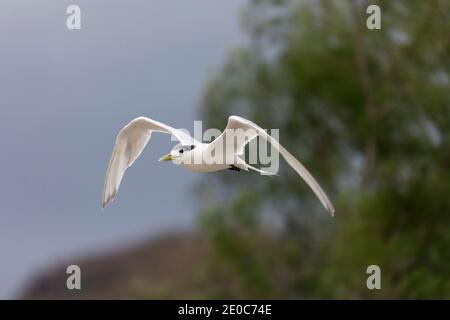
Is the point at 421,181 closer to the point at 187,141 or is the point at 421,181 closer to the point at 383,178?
the point at 383,178

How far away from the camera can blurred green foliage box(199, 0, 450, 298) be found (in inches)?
533

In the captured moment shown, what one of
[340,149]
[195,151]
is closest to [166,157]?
[195,151]

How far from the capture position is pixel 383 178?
13805 mm

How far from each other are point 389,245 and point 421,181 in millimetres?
1100

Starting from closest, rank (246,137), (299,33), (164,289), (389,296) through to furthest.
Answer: (246,137) < (389,296) < (299,33) < (164,289)

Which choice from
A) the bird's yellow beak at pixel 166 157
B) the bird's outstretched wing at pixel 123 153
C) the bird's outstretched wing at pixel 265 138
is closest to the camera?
the bird's outstretched wing at pixel 265 138

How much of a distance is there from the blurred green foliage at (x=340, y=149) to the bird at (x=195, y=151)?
251 inches

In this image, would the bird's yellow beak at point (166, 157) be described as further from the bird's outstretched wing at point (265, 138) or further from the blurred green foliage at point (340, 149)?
the blurred green foliage at point (340, 149)

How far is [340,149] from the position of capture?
48.5 ft

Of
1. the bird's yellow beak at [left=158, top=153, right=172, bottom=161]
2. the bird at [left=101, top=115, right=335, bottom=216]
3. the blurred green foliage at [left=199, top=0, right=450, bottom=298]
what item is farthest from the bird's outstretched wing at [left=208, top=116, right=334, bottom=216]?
the blurred green foliage at [left=199, top=0, right=450, bottom=298]

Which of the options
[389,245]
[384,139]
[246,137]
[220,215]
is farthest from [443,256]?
[246,137]

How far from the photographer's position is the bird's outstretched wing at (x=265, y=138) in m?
5.29

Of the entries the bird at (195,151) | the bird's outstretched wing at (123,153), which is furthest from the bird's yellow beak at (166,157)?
the bird's outstretched wing at (123,153)

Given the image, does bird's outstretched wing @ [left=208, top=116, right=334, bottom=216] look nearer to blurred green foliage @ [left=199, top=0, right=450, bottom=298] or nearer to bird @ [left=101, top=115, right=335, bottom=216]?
bird @ [left=101, top=115, right=335, bottom=216]
